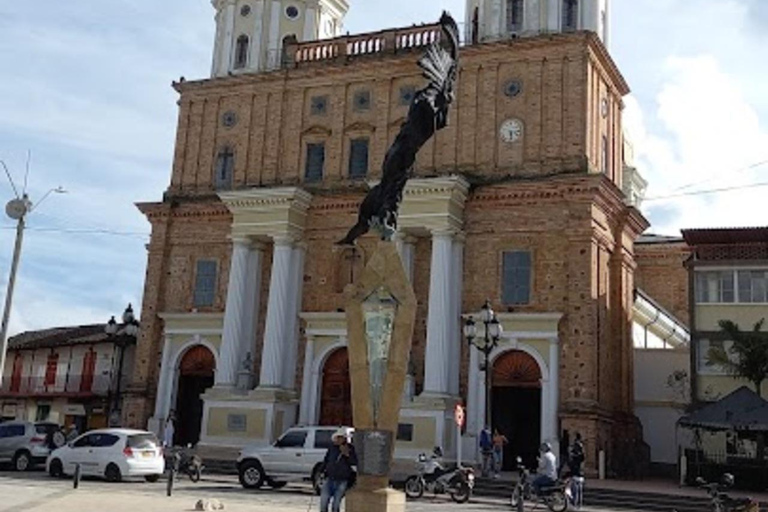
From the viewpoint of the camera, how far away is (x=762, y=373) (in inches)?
1179

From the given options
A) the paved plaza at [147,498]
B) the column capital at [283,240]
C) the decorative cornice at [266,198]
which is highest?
the decorative cornice at [266,198]

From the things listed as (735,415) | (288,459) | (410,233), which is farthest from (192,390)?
(735,415)

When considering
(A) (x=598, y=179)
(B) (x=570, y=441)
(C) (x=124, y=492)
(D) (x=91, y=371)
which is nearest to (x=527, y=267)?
(A) (x=598, y=179)

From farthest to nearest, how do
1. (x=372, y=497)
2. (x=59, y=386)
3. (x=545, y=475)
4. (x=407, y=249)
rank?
(x=59, y=386), (x=407, y=249), (x=545, y=475), (x=372, y=497)

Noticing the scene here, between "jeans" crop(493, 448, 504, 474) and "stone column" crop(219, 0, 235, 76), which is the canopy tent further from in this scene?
"stone column" crop(219, 0, 235, 76)

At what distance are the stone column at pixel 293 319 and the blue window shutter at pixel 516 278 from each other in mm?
7991

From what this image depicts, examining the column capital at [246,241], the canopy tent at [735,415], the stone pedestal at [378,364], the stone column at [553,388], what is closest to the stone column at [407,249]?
the stone column at [553,388]

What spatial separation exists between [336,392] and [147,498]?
50.1 ft

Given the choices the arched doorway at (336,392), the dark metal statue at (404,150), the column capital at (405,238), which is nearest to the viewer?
the dark metal statue at (404,150)

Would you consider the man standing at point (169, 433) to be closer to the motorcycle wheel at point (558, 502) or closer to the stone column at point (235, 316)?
the stone column at point (235, 316)

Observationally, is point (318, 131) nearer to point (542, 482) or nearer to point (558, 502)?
point (542, 482)

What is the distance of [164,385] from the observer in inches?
1430

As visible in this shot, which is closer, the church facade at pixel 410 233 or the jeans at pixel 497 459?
the jeans at pixel 497 459

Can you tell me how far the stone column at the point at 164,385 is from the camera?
1415 inches
